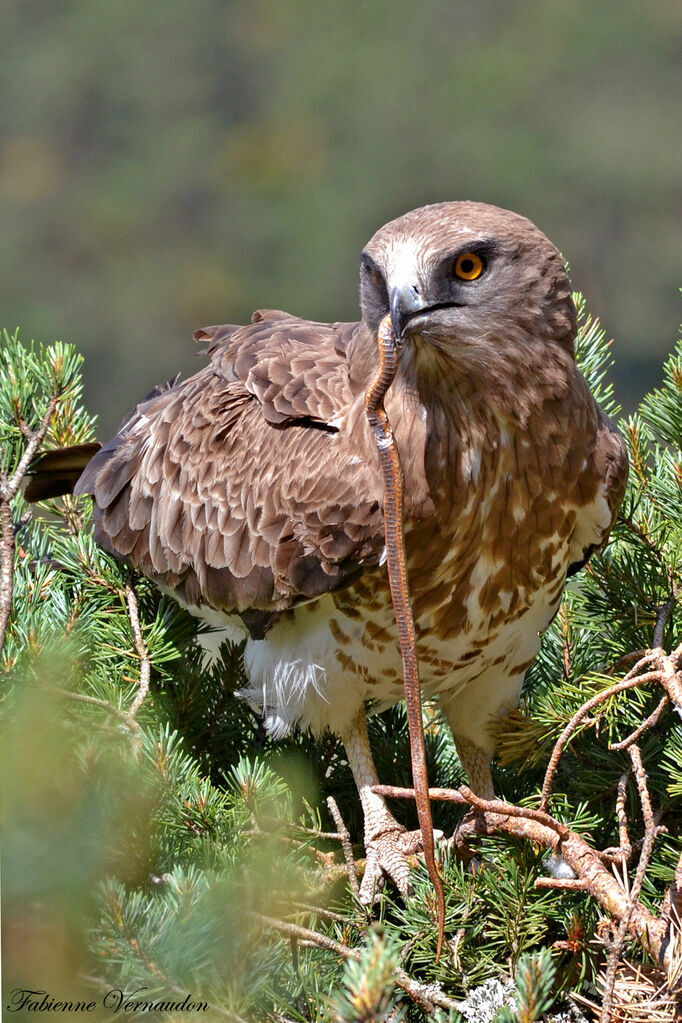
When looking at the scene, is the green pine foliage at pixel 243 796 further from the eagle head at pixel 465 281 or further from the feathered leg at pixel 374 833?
the eagle head at pixel 465 281

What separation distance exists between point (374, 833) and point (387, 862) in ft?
0.24

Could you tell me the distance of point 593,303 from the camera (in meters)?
7.71

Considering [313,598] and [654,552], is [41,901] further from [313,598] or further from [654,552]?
[654,552]

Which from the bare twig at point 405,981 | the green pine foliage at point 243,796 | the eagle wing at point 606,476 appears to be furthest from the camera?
the eagle wing at point 606,476

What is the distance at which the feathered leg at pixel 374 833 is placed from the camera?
6.16ft

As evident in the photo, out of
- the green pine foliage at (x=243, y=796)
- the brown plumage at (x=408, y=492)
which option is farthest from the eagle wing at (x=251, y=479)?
the green pine foliage at (x=243, y=796)

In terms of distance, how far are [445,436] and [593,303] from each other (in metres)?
6.02

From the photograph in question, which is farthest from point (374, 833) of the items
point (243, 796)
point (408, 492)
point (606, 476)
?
point (606, 476)

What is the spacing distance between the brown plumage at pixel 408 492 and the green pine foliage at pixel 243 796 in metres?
0.11

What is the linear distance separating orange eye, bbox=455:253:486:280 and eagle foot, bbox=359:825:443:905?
81 centimetres

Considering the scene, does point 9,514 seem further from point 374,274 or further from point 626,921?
point 626,921

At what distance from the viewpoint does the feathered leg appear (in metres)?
1.88
